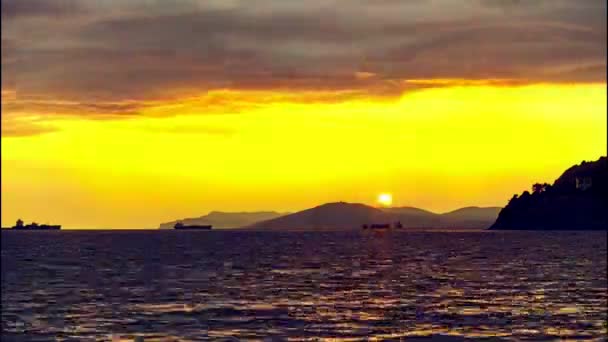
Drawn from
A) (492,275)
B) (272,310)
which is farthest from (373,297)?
(492,275)

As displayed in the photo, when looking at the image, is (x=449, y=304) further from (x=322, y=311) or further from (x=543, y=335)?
(x=543, y=335)

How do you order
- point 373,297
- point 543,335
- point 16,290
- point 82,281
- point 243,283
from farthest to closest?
point 82,281, point 243,283, point 16,290, point 373,297, point 543,335

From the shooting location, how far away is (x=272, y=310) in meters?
77.3

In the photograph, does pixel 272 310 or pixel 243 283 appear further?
pixel 243 283

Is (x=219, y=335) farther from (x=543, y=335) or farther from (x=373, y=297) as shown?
(x=373, y=297)

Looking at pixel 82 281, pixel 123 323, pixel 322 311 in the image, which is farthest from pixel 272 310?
pixel 82 281

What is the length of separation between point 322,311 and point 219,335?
626 inches

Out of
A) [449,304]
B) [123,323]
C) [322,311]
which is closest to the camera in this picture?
[123,323]

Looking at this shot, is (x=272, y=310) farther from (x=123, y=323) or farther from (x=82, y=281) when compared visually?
(x=82, y=281)

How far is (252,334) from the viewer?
6231 centimetres

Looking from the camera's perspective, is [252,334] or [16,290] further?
[16,290]

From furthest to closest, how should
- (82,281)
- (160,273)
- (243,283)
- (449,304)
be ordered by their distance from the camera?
(160,273), (82,281), (243,283), (449,304)

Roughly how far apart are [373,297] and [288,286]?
17.5 m

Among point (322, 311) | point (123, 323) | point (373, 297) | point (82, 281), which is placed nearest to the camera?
point (123, 323)
